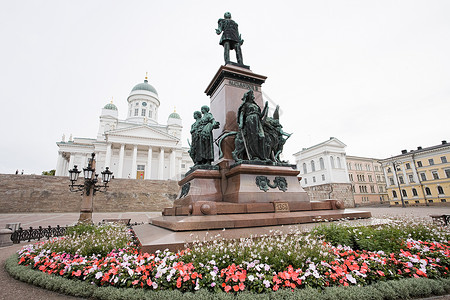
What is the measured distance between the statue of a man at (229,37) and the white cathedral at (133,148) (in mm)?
51872

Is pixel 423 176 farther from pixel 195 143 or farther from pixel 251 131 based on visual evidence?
pixel 195 143

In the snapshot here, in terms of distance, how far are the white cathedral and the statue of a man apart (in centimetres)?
5187

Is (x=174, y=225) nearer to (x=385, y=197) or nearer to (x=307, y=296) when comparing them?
(x=307, y=296)

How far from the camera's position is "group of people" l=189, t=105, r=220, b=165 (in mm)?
6895

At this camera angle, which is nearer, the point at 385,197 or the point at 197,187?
the point at 197,187

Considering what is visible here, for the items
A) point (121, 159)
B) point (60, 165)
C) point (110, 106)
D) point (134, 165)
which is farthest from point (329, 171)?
point (60, 165)

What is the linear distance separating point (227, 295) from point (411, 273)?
2439 millimetres

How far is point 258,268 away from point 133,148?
6062 centimetres

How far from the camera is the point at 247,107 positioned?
6719 mm

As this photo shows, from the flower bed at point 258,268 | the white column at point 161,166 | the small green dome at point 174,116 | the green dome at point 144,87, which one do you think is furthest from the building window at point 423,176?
the green dome at point 144,87

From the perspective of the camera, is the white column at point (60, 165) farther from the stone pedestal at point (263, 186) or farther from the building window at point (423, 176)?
the building window at point (423, 176)

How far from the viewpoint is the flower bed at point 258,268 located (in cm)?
266

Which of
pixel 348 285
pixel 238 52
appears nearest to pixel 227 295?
pixel 348 285

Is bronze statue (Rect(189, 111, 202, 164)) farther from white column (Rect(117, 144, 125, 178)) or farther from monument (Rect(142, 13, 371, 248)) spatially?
white column (Rect(117, 144, 125, 178))
